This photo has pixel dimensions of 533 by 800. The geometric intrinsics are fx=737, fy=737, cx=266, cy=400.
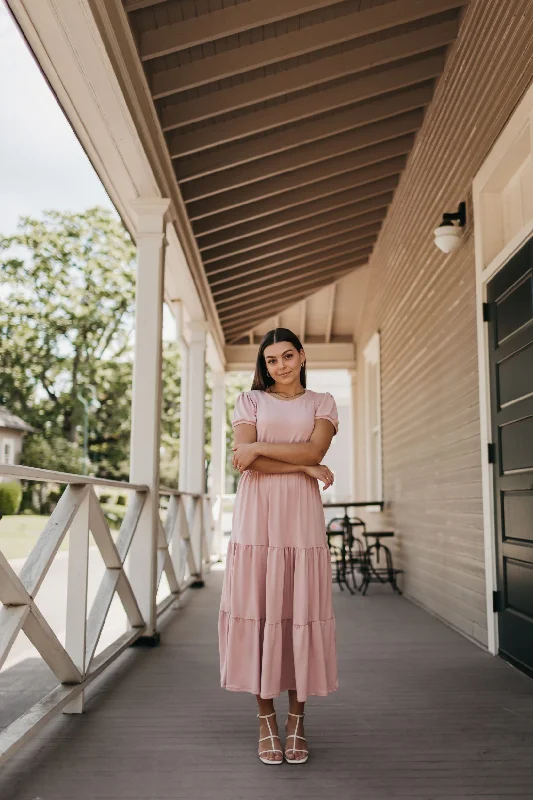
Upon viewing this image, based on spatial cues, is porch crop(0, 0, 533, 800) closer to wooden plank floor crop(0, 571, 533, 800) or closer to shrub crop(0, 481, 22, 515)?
wooden plank floor crop(0, 571, 533, 800)

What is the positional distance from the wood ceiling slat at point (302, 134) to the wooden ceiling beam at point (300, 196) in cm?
88

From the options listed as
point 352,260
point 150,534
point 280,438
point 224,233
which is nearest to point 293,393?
point 280,438

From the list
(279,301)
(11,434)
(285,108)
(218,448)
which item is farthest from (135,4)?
(11,434)

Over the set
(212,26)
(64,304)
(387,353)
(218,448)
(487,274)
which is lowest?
(218,448)

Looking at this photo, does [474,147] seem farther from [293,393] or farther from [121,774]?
[121,774]

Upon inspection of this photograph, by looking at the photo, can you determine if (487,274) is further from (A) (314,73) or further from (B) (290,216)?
(B) (290,216)

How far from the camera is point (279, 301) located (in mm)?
9617

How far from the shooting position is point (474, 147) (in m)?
4.25

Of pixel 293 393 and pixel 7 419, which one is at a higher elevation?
pixel 7 419

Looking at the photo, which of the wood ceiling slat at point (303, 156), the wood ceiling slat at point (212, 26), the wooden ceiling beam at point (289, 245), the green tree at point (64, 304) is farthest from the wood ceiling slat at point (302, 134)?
the green tree at point (64, 304)

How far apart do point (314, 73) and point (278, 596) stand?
11.2 ft

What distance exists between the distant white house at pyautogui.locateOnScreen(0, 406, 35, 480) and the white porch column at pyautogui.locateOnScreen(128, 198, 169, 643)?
22123mm

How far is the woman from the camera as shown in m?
2.36

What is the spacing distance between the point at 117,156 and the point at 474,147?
80.2 inches
